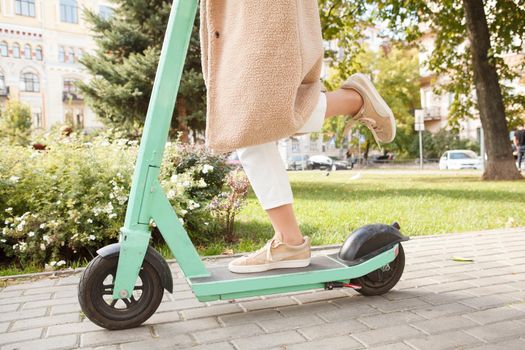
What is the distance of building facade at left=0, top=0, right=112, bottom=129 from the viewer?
37812 millimetres

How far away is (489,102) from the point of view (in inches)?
541

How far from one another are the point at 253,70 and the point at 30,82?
44.5m

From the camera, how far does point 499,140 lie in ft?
44.8

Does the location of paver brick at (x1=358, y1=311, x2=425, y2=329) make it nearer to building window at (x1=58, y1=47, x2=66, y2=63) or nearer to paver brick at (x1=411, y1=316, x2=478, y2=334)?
paver brick at (x1=411, y1=316, x2=478, y2=334)

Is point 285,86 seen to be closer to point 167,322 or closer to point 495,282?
point 167,322

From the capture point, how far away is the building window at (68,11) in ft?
125

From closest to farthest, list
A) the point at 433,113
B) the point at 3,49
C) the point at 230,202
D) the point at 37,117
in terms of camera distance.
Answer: the point at 230,202 → the point at 3,49 → the point at 37,117 → the point at 433,113

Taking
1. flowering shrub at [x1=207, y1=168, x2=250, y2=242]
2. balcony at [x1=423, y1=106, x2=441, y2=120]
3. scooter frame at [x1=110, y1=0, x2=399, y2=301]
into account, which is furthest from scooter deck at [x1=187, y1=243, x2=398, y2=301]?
balcony at [x1=423, y1=106, x2=441, y2=120]

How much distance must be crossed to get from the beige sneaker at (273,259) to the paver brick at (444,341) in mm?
720

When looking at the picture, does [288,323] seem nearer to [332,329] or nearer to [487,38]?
[332,329]

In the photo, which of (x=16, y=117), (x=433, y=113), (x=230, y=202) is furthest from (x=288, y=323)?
(x=433, y=113)

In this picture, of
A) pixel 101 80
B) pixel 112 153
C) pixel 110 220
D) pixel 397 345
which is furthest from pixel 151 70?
pixel 397 345

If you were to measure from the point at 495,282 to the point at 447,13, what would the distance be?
13.9m

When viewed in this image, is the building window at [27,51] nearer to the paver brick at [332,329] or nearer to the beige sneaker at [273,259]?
the beige sneaker at [273,259]
